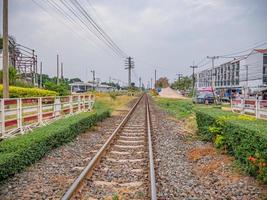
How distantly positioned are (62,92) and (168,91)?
52964 mm

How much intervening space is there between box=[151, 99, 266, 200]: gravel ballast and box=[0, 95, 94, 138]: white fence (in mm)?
4486

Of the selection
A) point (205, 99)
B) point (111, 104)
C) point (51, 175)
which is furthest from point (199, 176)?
point (205, 99)

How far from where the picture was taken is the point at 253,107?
601 inches

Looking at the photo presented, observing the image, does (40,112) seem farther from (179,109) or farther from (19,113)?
(179,109)

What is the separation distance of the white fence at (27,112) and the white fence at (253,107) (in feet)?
29.0

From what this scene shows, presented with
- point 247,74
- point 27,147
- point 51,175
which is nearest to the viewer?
point 51,175

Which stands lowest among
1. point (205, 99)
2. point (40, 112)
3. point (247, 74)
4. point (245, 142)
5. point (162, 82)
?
point (205, 99)

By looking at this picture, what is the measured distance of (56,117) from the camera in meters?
14.6

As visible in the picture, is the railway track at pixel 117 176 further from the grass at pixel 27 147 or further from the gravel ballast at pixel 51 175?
the grass at pixel 27 147

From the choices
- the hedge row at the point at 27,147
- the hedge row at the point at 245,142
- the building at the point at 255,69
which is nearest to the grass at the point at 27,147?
the hedge row at the point at 27,147

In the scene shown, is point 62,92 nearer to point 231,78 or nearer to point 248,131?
point 248,131

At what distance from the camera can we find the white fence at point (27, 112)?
9.29 metres

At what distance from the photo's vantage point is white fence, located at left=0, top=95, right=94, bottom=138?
929cm

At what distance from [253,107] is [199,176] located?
936 cm
